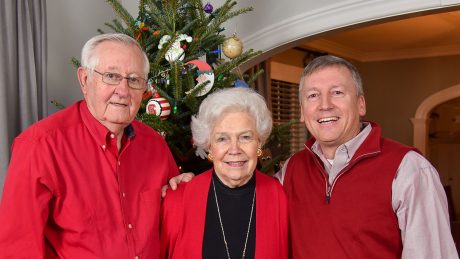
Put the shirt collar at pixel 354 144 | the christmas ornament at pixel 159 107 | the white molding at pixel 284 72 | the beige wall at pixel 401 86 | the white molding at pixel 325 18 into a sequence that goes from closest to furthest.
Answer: the shirt collar at pixel 354 144
the christmas ornament at pixel 159 107
the white molding at pixel 325 18
the white molding at pixel 284 72
the beige wall at pixel 401 86

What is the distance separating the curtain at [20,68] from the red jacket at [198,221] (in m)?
1.31

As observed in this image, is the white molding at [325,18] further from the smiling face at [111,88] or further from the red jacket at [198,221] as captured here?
the smiling face at [111,88]

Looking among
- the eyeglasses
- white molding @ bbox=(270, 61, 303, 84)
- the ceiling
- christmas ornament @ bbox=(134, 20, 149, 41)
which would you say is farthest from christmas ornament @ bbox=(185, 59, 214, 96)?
white molding @ bbox=(270, 61, 303, 84)

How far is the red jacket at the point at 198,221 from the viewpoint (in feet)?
6.03

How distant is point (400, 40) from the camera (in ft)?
23.7

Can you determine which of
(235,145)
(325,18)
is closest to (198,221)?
(235,145)

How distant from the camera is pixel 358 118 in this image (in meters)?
1.89

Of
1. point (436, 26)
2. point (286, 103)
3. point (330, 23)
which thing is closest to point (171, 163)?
point (330, 23)

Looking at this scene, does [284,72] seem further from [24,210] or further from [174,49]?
[24,210]

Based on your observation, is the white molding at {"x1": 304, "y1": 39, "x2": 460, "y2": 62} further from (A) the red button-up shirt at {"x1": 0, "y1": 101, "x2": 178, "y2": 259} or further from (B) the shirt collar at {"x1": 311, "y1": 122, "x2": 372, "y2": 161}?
(A) the red button-up shirt at {"x1": 0, "y1": 101, "x2": 178, "y2": 259}

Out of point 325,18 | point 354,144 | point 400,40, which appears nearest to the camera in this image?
point 354,144

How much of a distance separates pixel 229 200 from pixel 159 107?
0.68 metres

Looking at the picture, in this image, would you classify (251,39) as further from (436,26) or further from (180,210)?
(436,26)

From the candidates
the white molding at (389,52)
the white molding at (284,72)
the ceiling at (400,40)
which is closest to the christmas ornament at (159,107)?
the ceiling at (400,40)
